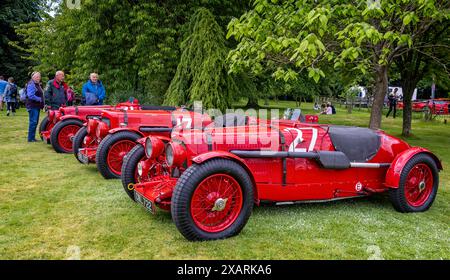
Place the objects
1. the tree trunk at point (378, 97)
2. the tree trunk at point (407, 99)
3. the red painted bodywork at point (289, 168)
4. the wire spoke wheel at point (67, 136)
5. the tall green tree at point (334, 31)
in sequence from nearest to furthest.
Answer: the red painted bodywork at point (289, 168)
the tall green tree at point (334, 31)
the tree trunk at point (378, 97)
the wire spoke wheel at point (67, 136)
the tree trunk at point (407, 99)

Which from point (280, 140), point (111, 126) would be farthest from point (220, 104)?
point (280, 140)

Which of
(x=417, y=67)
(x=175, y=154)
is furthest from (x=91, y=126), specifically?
(x=417, y=67)

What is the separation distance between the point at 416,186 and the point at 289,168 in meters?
1.80

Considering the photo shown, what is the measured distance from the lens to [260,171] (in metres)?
4.46

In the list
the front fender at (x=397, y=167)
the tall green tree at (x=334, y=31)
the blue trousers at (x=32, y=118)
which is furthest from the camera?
the blue trousers at (x=32, y=118)

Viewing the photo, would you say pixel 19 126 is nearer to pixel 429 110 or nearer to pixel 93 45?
pixel 93 45

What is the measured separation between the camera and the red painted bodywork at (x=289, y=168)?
4.31m

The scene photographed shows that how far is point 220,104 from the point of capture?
1094 cm

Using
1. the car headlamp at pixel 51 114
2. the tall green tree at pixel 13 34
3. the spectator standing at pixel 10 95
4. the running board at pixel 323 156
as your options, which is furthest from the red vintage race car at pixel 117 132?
the tall green tree at pixel 13 34

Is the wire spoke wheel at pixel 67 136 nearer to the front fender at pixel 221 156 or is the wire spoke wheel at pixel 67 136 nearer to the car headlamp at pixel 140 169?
the car headlamp at pixel 140 169

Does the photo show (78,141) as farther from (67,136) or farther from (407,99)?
(407,99)

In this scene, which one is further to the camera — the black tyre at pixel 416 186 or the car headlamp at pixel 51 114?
the car headlamp at pixel 51 114

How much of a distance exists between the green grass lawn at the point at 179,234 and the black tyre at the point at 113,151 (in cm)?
34

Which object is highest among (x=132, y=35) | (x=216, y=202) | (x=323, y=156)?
(x=132, y=35)
